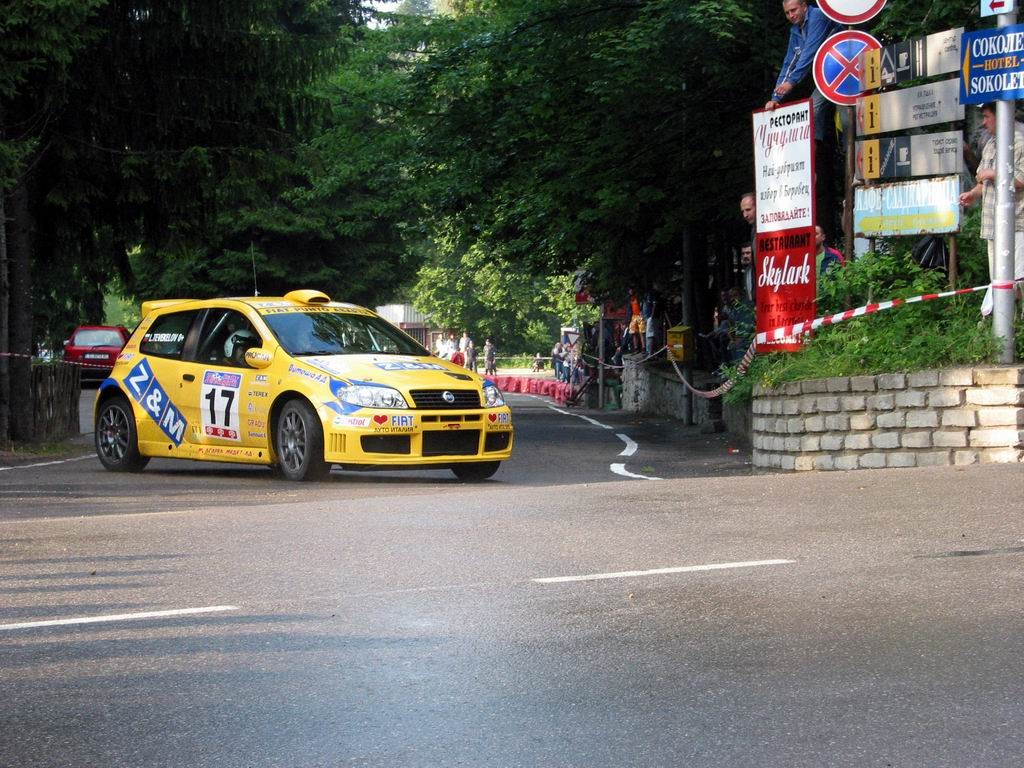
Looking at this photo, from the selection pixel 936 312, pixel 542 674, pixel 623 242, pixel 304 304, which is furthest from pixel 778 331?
pixel 623 242

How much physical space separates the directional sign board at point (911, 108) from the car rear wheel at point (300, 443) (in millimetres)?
5806

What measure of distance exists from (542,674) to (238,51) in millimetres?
15717

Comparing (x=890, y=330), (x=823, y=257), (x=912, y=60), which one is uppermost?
(x=912, y=60)

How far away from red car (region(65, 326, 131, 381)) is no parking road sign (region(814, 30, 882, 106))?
29.1 meters

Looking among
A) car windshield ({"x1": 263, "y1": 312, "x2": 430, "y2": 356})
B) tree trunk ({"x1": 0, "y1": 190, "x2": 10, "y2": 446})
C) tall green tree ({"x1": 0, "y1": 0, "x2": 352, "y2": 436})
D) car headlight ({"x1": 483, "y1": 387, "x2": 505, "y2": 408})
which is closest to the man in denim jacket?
car headlight ({"x1": 483, "y1": 387, "x2": 505, "y2": 408})

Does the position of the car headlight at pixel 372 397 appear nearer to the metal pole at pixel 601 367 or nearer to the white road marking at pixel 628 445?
the white road marking at pixel 628 445

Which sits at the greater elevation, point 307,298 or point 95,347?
point 307,298

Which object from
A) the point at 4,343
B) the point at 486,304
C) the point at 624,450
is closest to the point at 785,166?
the point at 624,450

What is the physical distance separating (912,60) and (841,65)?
0.65 meters

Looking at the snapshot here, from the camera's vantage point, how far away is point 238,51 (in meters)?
19.9

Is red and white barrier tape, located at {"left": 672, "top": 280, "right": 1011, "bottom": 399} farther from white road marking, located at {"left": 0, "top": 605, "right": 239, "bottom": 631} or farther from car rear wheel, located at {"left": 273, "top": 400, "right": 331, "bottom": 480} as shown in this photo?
white road marking, located at {"left": 0, "top": 605, "right": 239, "bottom": 631}

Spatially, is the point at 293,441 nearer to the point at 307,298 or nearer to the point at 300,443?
the point at 300,443

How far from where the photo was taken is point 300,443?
13555 mm

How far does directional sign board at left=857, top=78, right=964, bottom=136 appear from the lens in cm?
1423
